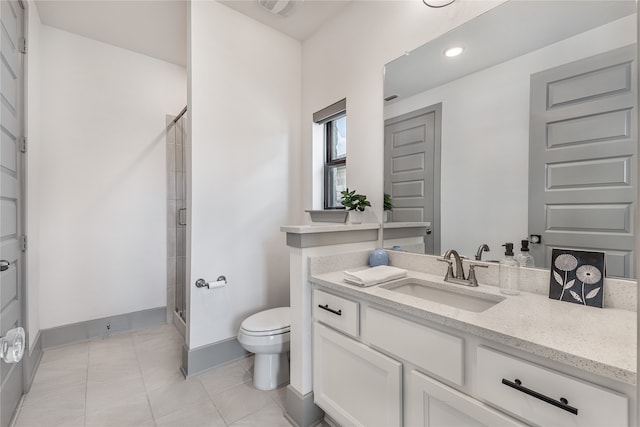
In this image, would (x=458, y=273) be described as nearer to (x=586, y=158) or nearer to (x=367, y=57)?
(x=586, y=158)

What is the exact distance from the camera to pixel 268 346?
5.92ft

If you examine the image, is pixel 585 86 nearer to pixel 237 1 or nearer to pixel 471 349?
pixel 471 349

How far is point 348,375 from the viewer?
52.4 inches

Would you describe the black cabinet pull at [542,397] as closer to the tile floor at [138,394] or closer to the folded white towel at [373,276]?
the folded white towel at [373,276]

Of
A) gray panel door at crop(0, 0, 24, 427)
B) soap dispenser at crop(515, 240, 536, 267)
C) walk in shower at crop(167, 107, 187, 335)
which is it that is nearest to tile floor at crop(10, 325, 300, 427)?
gray panel door at crop(0, 0, 24, 427)

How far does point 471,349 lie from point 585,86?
1101mm

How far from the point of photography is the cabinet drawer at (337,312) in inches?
51.3

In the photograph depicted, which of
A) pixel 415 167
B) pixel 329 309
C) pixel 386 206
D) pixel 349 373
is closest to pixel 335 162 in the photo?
pixel 386 206

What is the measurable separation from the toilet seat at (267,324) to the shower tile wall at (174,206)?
4.66 ft

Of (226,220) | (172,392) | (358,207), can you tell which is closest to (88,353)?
(172,392)

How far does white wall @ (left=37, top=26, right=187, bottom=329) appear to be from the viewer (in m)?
2.44

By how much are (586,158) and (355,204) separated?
1.19 metres

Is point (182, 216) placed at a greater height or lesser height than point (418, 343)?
greater

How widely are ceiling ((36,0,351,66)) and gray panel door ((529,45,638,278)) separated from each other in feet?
5.56
